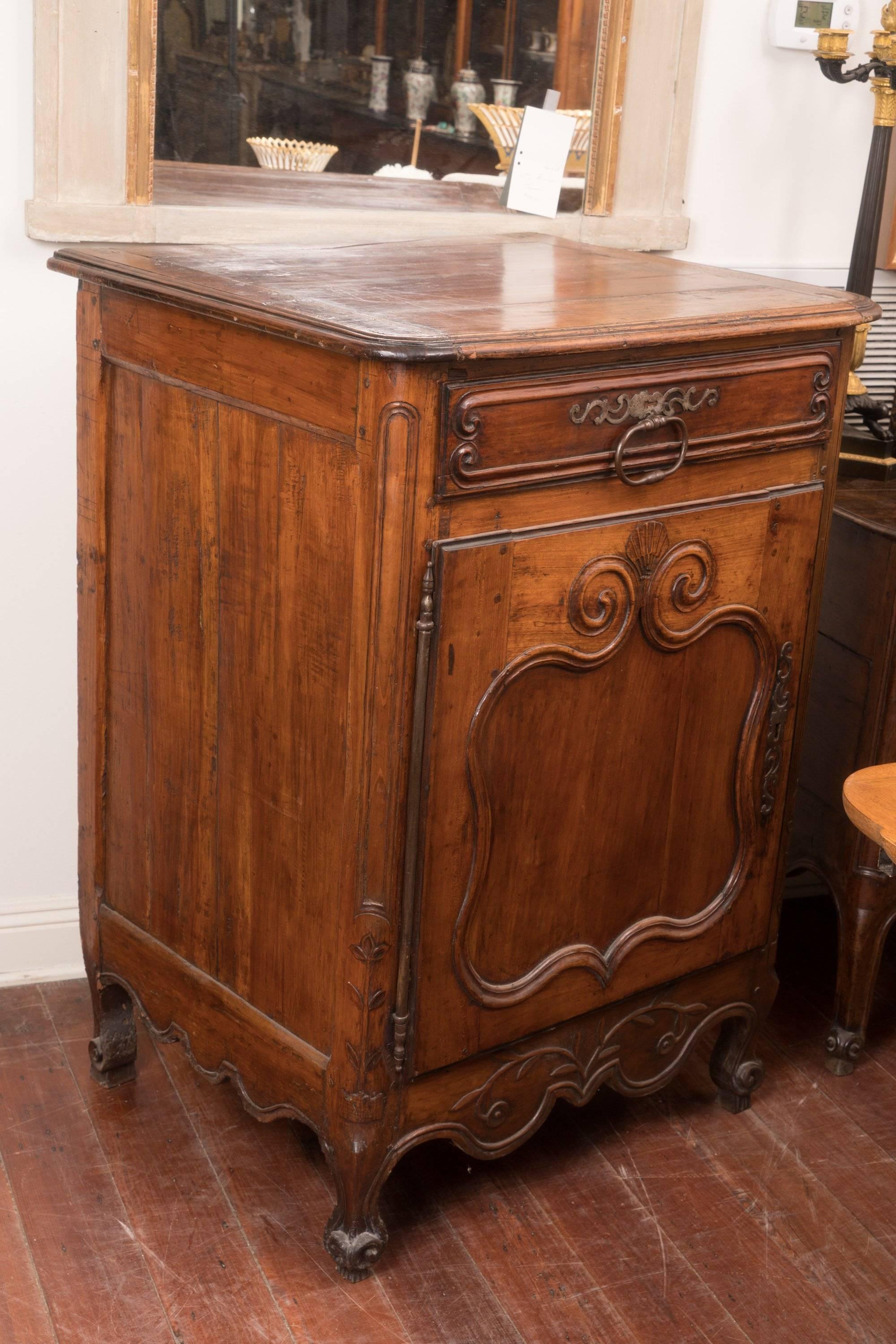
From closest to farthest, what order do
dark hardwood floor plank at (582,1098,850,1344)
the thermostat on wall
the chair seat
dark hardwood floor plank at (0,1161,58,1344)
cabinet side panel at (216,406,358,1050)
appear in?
the chair seat
cabinet side panel at (216,406,358,1050)
dark hardwood floor plank at (0,1161,58,1344)
dark hardwood floor plank at (582,1098,850,1344)
the thermostat on wall

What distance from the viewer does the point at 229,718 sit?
1.90 m

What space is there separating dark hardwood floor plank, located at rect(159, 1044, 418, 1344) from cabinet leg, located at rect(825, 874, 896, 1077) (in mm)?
900

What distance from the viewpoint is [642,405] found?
1.77 m

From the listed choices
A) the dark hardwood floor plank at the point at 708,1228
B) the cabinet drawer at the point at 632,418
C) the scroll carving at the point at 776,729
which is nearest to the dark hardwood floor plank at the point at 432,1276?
the dark hardwood floor plank at the point at 708,1228

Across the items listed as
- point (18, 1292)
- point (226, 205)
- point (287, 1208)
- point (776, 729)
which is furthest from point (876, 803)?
point (226, 205)

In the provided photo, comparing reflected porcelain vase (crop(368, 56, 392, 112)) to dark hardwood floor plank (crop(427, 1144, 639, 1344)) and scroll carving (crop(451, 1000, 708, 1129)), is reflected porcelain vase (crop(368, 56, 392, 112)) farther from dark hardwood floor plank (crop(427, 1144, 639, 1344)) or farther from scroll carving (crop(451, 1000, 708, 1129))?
dark hardwood floor plank (crop(427, 1144, 639, 1344))

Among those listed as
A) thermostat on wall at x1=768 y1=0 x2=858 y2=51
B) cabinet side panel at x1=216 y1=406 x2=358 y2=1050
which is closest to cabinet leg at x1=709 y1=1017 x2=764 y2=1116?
cabinet side panel at x1=216 y1=406 x2=358 y2=1050

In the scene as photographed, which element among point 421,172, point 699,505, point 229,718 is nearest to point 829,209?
point 421,172

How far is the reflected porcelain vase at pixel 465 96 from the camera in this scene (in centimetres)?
244

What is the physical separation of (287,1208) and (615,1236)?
1.52 ft

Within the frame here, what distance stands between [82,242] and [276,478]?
72 centimetres

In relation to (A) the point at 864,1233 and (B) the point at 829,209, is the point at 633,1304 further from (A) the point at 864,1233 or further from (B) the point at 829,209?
(B) the point at 829,209

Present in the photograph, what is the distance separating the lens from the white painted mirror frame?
6.94 feet

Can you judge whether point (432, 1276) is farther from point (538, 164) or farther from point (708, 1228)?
point (538, 164)
